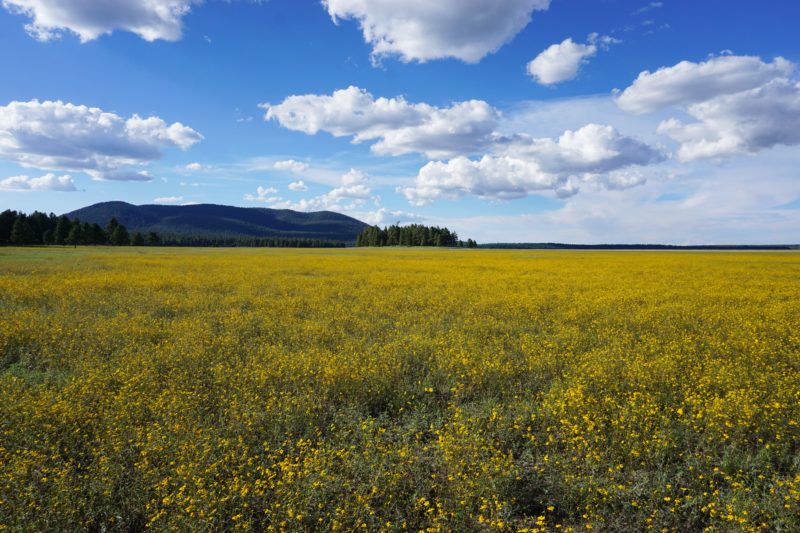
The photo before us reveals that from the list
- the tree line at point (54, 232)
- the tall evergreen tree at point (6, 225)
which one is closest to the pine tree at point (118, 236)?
the tree line at point (54, 232)

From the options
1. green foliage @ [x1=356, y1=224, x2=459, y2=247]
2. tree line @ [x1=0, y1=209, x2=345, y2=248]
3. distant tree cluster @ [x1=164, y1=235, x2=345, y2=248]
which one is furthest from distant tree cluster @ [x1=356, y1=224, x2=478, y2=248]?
tree line @ [x1=0, y1=209, x2=345, y2=248]

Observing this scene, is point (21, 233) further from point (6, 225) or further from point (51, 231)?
point (51, 231)

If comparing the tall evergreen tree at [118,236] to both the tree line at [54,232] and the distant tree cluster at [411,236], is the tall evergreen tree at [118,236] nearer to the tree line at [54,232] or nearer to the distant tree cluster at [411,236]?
the tree line at [54,232]

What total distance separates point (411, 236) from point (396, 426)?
12889 centimetres

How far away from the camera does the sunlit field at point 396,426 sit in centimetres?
433

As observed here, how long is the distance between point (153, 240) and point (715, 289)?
135 m

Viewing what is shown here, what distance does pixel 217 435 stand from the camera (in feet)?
18.8

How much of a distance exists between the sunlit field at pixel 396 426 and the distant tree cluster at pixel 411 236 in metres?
121

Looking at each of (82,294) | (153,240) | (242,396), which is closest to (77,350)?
(242,396)

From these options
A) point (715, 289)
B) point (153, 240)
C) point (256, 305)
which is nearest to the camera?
point (256, 305)

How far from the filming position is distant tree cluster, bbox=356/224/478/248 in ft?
436

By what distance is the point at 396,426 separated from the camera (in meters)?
6.27

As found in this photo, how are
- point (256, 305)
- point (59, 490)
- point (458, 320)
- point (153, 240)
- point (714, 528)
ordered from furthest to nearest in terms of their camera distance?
point (153, 240)
point (256, 305)
point (458, 320)
point (59, 490)
point (714, 528)

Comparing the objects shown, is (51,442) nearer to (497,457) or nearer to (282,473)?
(282,473)
